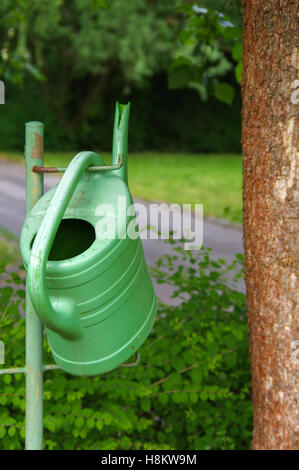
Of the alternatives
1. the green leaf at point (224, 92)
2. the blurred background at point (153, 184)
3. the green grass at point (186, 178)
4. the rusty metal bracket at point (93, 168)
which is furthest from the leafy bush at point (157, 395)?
the green grass at point (186, 178)

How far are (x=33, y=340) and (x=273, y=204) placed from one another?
74 cm

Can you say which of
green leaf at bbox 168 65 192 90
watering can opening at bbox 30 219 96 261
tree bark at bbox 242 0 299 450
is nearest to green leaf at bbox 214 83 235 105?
green leaf at bbox 168 65 192 90

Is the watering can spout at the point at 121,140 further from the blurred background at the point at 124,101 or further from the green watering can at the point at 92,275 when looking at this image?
the blurred background at the point at 124,101

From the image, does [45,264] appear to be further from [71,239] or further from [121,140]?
[121,140]

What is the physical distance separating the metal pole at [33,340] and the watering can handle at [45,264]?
0.85 feet

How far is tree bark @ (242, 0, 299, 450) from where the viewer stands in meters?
1.48

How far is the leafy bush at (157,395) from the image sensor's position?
1.84 meters

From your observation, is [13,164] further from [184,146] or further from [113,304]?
[113,304]

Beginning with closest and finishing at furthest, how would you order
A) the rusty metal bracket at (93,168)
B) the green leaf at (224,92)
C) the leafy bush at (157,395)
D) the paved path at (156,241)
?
the rusty metal bracket at (93,168), the leafy bush at (157,395), the green leaf at (224,92), the paved path at (156,241)

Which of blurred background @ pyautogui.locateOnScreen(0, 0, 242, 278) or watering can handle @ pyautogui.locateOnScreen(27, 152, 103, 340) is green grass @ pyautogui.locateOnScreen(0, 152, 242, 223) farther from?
watering can handle @ pyautogui.locateOnScreen(27, 152, 103, 340)

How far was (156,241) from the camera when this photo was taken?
5922 mm

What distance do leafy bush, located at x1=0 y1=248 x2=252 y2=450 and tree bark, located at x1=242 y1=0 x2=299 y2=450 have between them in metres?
0.37

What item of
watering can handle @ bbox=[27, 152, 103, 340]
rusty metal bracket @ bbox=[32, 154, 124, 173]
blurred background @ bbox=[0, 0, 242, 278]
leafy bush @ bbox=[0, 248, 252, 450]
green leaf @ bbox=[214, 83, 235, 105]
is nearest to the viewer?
watering can handle @ bbox=[27, 152, 103, 340]

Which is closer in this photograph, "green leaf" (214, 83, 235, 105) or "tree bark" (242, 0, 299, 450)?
"tree bark" (242, 0, 299, 450)
